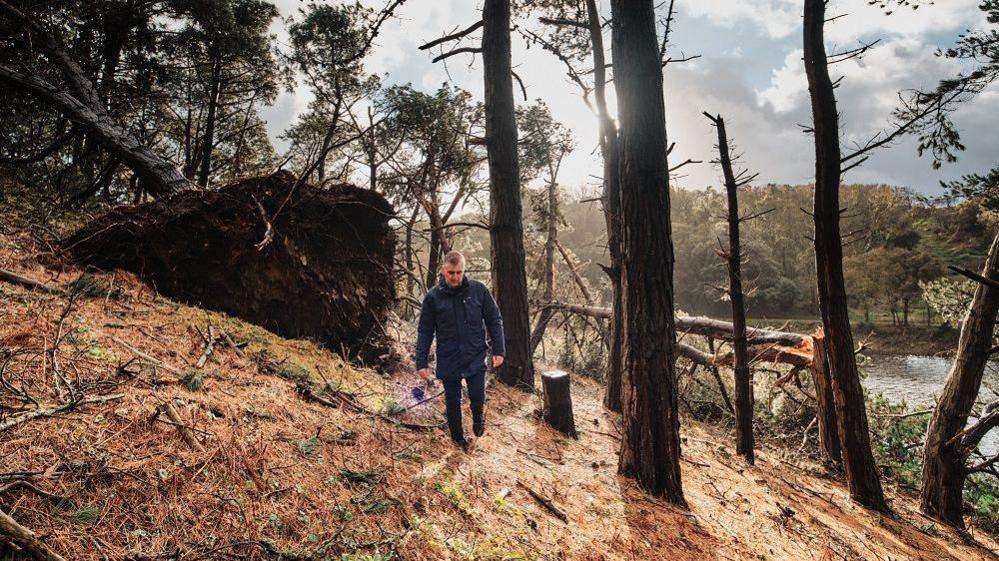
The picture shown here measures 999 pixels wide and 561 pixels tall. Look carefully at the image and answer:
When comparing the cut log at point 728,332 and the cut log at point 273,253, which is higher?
the cut log at point 273,253

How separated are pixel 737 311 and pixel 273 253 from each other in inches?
263

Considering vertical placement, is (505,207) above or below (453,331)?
above

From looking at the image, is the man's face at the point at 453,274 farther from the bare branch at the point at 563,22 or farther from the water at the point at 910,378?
the water at the point at 910,378

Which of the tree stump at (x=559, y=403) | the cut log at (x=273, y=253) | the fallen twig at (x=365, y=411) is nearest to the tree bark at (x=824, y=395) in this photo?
the tree stump at (x=559, y=403)

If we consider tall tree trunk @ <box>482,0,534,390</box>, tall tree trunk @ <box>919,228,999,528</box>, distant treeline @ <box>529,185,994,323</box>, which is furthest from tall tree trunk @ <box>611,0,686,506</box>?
distant treeline @ <box>529,185,994,323</box>

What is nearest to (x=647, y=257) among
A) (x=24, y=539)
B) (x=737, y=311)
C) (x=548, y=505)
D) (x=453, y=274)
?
(x=453, y=274)

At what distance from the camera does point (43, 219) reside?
18.3 feet

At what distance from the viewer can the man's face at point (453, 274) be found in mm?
4188

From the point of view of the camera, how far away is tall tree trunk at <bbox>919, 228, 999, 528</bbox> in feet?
18.5

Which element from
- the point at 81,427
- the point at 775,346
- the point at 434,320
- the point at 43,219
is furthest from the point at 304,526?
the point at 775,346

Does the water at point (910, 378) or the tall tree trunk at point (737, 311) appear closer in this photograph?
the tall tree trunk at point (737, 311)

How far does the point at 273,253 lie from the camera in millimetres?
5777

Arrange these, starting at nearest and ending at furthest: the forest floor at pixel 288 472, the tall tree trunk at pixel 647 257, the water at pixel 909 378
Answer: the forest floor at pixel 288 472 → the tall tree trunk at pixel 647 257 → the water at pixel 909 378

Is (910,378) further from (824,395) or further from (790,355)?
(824,395)
